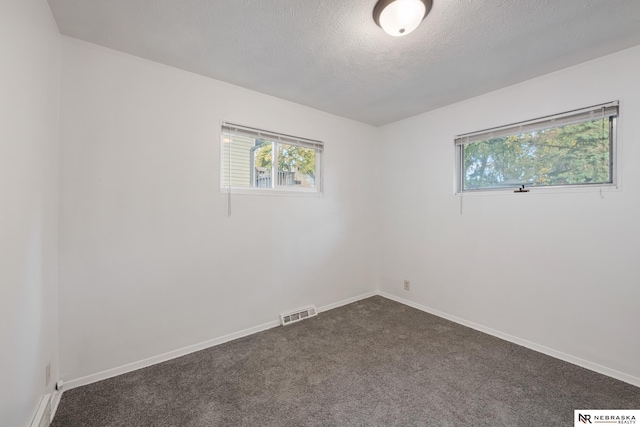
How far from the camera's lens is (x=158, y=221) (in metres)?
2.10

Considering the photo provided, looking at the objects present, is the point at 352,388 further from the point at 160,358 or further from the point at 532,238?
the point at 532,238

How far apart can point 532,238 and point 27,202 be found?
3.52 metres

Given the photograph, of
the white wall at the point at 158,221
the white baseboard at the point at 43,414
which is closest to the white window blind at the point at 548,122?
the white wall at the point at 158,221

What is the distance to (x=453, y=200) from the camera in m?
2.89

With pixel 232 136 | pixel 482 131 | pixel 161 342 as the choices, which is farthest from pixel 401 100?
pixel 161 342

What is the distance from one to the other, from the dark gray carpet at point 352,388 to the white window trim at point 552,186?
1.39m

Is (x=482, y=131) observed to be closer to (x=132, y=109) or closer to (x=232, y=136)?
(x=232, y=136)

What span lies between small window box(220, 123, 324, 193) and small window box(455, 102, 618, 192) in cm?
166

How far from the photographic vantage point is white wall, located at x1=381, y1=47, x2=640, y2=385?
190 cm

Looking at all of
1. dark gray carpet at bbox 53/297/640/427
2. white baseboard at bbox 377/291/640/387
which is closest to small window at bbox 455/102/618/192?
white baseboard at bbox 377/291/640/387

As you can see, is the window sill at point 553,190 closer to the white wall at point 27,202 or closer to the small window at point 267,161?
the small window at point 267,161

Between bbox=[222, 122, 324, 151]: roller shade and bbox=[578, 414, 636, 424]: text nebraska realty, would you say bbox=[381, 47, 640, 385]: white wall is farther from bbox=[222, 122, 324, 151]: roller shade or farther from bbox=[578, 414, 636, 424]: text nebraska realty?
bbox=[222, 122, 324, 151]: roller shade

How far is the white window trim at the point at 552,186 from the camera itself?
1930mm

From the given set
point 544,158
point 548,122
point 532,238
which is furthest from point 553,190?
point 548,122
